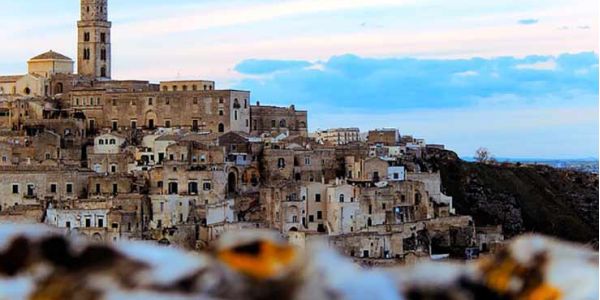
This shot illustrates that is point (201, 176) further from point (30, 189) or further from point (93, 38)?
point (93, 38)

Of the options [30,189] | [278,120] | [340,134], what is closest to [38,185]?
[30,189]

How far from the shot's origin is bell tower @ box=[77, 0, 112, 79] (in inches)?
2346

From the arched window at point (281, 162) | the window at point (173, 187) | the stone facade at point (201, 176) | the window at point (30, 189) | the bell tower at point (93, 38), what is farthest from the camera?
the bell tower at point (93, 38)

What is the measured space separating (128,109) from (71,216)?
1583 cm

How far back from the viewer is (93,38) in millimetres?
59562

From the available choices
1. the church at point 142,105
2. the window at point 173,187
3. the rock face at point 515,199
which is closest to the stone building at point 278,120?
the church at point 142,105

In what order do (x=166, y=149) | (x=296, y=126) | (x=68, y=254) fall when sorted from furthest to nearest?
(x=296, y=126)
(x=166, y=149)
(x=68, y=254)

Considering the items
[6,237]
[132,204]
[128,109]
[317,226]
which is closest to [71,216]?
[132,204]

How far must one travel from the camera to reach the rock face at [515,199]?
47938 mm

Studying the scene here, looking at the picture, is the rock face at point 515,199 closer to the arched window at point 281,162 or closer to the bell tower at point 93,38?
the arched window at point 281,162

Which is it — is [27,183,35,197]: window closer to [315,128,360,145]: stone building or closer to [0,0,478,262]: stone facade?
[0,0,478,262]: stone facade

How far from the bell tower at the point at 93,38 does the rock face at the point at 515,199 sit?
53.6 ft

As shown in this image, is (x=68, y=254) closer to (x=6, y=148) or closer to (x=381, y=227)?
(x=381, y=227)

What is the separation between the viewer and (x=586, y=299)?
126 inches
